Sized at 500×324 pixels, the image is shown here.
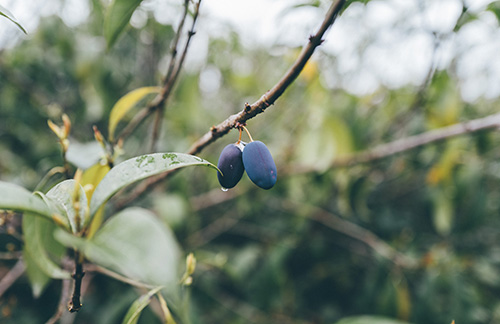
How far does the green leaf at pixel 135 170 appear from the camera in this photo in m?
0.35

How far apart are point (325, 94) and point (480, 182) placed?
30.5 inches

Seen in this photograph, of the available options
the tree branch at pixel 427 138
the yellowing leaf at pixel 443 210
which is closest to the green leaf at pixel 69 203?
the tree branch at pixel 427 138

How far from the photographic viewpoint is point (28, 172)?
4.44 feet

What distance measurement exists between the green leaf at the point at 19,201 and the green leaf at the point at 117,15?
0.32 metres

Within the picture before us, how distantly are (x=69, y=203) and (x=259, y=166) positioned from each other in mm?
263

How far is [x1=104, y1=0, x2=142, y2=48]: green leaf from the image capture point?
49cm

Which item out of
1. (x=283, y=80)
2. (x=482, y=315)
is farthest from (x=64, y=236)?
(x=482, y=315)

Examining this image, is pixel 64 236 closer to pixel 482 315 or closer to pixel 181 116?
pixel 181 116

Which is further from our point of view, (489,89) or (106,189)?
(489,89)

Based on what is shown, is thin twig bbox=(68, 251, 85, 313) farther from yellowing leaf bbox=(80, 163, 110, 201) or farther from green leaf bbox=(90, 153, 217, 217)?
yellowing leaf bbox=(80, 163, 110, 201)

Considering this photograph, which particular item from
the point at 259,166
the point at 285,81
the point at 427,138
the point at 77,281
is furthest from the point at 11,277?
the point at 427,138

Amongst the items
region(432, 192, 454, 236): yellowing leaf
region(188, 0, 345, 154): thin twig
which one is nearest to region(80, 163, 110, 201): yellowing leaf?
region(188, 0, 345, 154): thin twig

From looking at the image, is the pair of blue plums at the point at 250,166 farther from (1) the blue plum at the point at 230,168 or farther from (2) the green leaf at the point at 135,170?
(2) the green leaf at the point at 135,170

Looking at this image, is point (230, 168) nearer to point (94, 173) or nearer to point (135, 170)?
point (135, 170)
